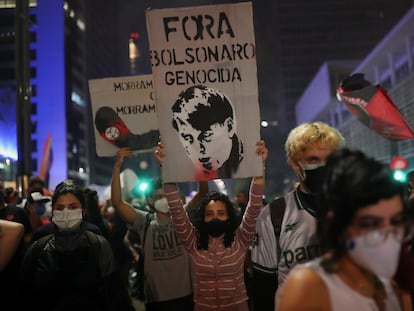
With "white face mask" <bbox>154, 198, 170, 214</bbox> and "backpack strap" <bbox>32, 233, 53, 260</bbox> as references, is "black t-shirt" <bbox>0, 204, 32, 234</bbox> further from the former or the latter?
"backpack strap" <bbox>32, 233, 53, 260</bbox>

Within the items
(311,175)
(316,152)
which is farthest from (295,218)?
(316,152)

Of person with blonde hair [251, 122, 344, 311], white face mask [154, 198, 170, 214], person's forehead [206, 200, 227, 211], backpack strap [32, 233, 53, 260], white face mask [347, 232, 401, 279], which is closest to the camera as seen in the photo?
white face mask [347, 232, 401, 279]

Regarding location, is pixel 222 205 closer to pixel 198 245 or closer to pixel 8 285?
pixel 198 245

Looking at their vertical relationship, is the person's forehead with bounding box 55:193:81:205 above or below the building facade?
below

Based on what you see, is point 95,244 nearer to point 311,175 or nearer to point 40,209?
point 311,175

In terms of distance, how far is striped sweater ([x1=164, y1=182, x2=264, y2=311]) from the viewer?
3.75 m

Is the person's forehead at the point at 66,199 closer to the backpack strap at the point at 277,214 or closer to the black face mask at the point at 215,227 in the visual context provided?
A: the black face mask at the point at 215,227

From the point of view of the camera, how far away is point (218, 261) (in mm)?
3840

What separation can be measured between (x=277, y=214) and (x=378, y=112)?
215 inches

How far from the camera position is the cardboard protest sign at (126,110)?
5.55 m

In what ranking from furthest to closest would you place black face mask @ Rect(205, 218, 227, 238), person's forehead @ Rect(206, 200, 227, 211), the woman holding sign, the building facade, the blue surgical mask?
the building facade, the blue surgical mask, person's forehead @ Rect(206, 200, 227, 211), black face mask @ Rect(205, 218, 227, 238), the woman holding sign

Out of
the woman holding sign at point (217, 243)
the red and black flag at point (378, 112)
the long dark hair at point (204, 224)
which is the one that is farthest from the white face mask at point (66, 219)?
the red and black flag at point (378, 112)

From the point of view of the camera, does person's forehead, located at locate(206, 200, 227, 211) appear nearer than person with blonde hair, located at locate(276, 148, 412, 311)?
No

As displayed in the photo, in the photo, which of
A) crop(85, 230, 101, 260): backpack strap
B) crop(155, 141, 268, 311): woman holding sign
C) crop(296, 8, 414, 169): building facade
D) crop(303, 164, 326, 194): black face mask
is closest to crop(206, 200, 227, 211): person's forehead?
crop(155, 141, 268, 311): woman holding sign
